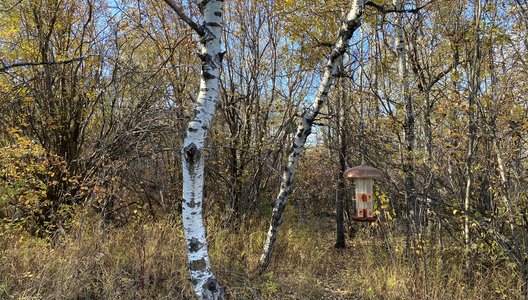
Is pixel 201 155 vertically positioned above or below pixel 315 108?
below

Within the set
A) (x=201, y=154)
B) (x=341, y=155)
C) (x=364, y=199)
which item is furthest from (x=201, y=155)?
(x=341, y=155)

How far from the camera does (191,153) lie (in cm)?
328

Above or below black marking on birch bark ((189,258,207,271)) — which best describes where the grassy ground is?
below

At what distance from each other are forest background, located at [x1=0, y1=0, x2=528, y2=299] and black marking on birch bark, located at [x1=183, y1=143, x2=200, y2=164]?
1.66 m

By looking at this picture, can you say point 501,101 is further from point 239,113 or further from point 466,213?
point 239,113

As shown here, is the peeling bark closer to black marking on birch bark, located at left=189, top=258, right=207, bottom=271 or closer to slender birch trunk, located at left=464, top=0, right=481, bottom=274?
black marking on birch bark, located at left=189, top=258, right=207, bottom=271

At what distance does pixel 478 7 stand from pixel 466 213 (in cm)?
258

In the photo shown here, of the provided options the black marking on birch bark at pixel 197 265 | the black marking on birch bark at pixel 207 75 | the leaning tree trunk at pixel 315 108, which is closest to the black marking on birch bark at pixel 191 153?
the black marking on birch bark at pixel 207 75

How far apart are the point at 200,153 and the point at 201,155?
0.03m

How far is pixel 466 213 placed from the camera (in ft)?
13.9

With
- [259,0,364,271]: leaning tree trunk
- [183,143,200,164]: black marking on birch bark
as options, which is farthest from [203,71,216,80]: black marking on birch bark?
[259,0,364,271]: leaning tree trunk

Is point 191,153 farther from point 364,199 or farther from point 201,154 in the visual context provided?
point 364,199

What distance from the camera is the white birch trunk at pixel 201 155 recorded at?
3311mm

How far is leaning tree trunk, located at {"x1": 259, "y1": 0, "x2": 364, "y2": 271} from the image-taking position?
4.42m
